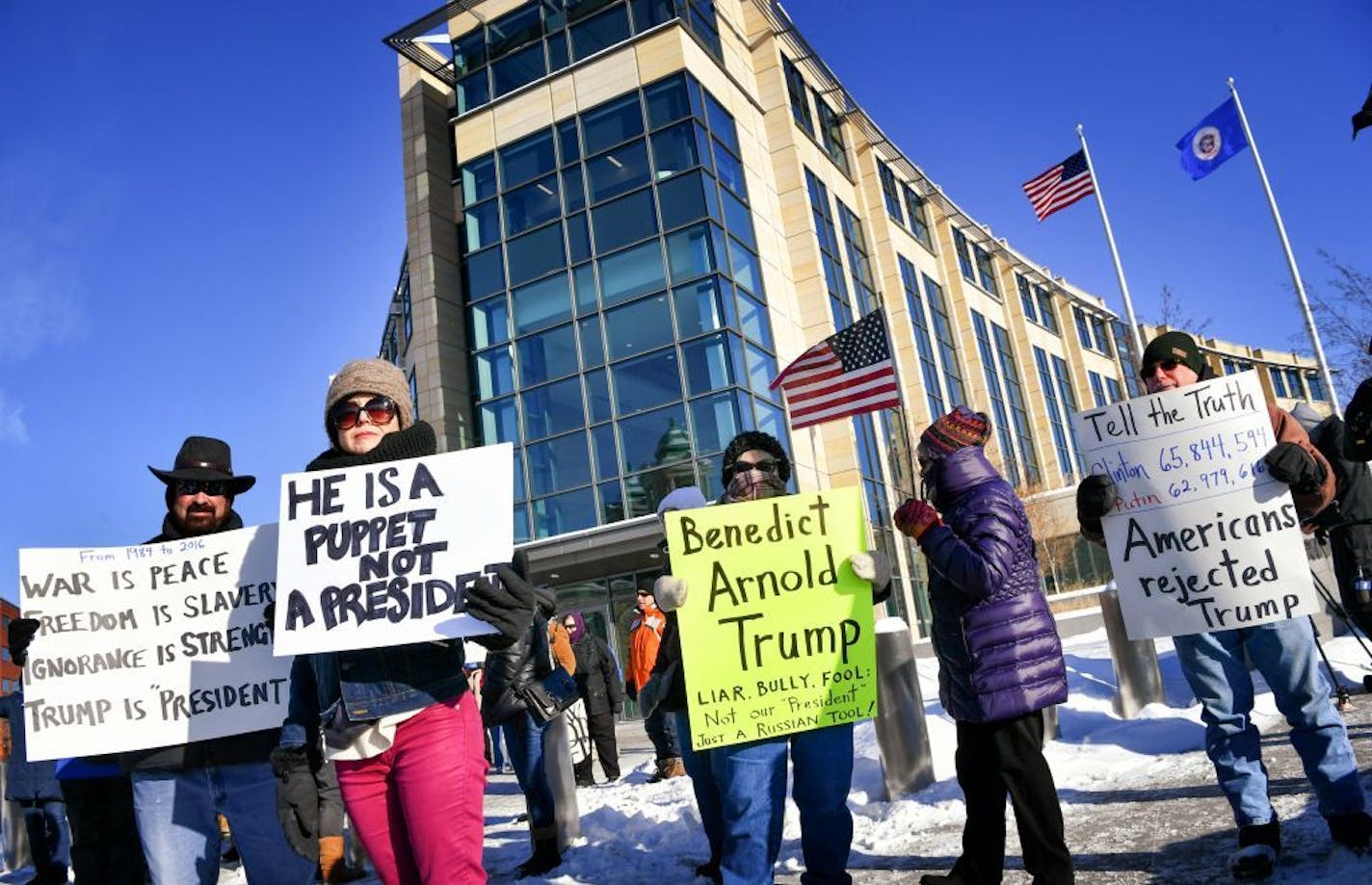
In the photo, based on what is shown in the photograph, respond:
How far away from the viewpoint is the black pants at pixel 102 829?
3.79 meters

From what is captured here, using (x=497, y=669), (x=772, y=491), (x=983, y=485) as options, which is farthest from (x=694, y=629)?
(x=497, y=669)

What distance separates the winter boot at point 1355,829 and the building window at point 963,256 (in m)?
34.4

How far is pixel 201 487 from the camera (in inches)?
137

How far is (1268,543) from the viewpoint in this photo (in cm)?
354

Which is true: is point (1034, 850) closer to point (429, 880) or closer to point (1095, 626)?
point (429, 880)

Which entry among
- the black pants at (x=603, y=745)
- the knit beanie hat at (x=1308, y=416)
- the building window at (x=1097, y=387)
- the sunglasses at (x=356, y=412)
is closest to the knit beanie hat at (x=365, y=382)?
the sunglasses at (x=356, y=412)

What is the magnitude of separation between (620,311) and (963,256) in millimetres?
21408

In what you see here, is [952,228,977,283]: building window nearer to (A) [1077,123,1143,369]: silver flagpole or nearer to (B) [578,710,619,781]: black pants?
(A) [1077,123,1143,369]: silver flagpole

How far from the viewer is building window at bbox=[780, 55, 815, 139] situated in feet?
85.5

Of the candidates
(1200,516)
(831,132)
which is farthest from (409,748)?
(831,132)

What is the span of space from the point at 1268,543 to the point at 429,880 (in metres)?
3.30

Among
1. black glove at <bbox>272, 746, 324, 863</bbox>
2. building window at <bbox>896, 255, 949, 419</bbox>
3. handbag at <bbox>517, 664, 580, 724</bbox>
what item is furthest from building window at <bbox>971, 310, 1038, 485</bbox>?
black glove at <bbox>272, 746, 324, 863</bbox>

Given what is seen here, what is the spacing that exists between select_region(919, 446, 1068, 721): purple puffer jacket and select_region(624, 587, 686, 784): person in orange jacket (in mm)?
4575

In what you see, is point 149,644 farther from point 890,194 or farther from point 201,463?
point 890,194
